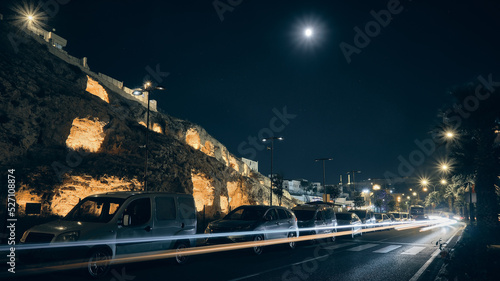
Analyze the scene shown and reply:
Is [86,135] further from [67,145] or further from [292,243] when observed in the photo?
[292,243]

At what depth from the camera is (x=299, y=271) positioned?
7906 millimetres

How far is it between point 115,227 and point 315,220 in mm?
11462

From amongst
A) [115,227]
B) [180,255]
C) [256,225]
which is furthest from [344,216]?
[115,227]

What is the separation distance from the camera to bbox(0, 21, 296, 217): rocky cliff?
28.9m

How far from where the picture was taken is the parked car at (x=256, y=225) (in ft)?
35.7

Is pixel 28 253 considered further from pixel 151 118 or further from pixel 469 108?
pixel 151 118

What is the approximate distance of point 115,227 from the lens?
7.01 meters

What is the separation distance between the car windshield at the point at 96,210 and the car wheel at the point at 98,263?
Answer: 0.74 m

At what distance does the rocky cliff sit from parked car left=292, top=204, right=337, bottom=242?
29.4 ft

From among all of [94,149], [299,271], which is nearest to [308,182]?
[94,149]

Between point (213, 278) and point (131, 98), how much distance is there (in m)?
64.0

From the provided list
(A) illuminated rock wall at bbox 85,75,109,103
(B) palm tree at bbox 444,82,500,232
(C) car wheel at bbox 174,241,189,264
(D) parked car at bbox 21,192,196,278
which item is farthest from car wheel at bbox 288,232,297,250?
(A) illuminated rock wall at bbox 85,75,109,103

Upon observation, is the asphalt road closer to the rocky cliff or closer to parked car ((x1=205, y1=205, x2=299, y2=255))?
parked car ((x1=205, y1=205, x2=299, y2=255))

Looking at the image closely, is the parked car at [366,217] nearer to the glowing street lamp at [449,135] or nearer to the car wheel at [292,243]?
the glowing street lamp at [449,135]
